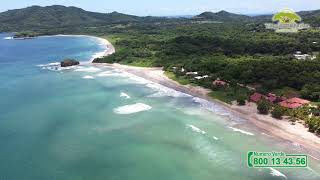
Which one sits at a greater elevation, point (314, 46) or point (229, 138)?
point (314, 46)

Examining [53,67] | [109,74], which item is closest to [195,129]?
[109,74]

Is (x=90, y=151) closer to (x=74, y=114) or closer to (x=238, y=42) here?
(x=74, y=114)

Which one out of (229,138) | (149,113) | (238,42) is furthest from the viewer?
(238,42)

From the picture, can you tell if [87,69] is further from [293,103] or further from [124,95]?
[293,103]

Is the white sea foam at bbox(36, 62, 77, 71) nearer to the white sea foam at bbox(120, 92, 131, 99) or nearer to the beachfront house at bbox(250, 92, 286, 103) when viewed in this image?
the white sea foam at bbox(120, 92, 131, 99)

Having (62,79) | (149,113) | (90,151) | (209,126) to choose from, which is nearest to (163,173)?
(90,151)

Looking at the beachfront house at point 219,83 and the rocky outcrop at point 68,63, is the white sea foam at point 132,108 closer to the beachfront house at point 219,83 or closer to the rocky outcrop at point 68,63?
the beachfront house at point 219,83
